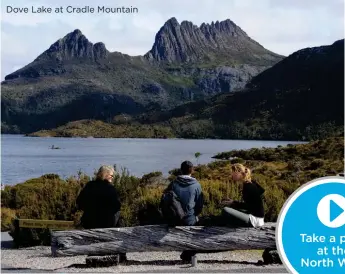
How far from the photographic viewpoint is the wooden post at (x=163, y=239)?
326 inches

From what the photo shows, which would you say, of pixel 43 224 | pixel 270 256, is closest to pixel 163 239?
pixel 270 256

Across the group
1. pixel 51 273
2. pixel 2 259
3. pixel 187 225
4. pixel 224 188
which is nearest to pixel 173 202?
pixel 187 225

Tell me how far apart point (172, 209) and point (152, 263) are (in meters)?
0.83

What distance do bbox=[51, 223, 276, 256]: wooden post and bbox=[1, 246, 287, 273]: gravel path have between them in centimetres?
22

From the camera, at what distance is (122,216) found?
11.0 m

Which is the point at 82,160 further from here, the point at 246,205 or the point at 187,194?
the point at 246,205

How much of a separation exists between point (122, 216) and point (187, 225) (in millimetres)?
2709

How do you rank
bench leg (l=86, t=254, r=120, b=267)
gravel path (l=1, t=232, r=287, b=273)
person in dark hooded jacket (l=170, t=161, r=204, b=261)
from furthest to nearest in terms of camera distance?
person in dark hooded jacket (l=170, t=161, r=204, b=261) < bench leg (l=86, t=254, r=120, b=267) < gravel path (l=1, t=232, r=287, b=273)

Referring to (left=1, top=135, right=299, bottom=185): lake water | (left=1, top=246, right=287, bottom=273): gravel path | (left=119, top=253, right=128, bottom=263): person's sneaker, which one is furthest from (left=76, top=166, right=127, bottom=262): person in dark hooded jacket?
(left=1, top=135, right=299, bottom=185): lake water

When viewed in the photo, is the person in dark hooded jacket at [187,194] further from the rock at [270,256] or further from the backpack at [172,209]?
the rock at [270,256]

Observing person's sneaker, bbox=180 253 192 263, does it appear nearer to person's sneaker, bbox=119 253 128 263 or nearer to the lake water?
person's sneaker, bbox=119 253 128 263

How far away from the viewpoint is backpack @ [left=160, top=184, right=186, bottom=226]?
8359 mm

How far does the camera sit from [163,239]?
831 centimetres

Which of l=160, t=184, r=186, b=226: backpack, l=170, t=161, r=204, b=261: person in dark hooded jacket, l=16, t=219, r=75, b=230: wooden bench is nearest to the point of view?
l=160, t=184, r=186, b=226: backpack
